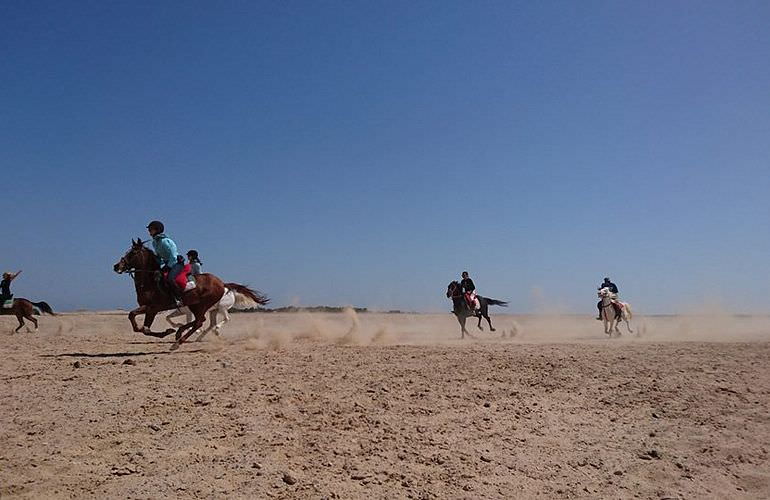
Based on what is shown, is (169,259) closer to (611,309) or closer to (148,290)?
(148,290)

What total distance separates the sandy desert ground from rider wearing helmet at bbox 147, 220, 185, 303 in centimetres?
241

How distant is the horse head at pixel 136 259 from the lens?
13.3 m

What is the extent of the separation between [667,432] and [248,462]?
5.80 metres

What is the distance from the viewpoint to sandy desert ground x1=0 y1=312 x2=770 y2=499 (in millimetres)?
6074

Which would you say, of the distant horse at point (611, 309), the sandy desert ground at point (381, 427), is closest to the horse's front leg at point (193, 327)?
the sandy desert ground at point (381, 427)

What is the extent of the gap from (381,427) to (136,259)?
8571 mm

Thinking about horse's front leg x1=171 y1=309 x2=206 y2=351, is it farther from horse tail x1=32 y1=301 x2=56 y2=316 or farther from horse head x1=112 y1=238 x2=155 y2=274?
horse tail x1=32 y1=301 x2=56 y2=316

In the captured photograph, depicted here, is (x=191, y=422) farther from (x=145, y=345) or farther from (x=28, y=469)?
(x=145, y=345)

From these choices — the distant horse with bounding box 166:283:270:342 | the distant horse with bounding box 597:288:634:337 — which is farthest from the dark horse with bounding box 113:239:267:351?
the distant horse with bounding box 597:288:634:337

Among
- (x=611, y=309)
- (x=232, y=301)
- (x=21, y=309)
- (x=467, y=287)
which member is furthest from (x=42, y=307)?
(x=611, y=309)

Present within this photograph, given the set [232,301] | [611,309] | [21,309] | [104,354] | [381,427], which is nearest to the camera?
[381,427]

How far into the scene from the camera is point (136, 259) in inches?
531

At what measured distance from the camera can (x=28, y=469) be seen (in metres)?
5.93

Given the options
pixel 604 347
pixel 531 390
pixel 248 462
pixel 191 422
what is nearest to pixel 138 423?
pixel 191 422
